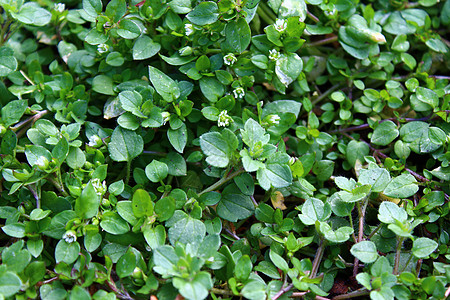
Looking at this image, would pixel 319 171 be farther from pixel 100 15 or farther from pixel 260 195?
pixel 100 15

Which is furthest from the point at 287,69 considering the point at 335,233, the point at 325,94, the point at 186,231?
the point at 186,231

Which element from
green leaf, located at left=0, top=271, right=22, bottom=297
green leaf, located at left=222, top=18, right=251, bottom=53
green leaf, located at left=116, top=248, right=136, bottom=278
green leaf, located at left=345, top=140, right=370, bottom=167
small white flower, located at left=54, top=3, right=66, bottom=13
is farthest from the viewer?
small white flower, located at left=54, top=3, right=66, bottom=13

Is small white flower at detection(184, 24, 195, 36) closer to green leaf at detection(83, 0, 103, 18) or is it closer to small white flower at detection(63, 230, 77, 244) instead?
green leaf at detection(83, 0, 103, 18)

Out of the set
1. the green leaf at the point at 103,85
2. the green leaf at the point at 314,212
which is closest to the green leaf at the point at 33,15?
the green leaf at the point at 103,85

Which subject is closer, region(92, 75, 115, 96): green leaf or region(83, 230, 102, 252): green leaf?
region(83, 230, 102, 252): green leaf

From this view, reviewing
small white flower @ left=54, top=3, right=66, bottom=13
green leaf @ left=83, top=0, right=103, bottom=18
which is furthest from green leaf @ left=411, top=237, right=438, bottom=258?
small white flower @ left=54, top=3, right=66, bottom=13

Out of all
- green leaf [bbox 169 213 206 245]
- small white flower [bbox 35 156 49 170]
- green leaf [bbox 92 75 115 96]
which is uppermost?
green leaf [bbox 92 75 115 96]

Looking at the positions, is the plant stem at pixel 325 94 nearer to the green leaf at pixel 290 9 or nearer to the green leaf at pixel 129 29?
the green leaf at pixel 290 9

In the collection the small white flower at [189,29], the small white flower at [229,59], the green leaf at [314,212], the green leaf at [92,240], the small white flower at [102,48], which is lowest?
the green leaf at [92,240]
